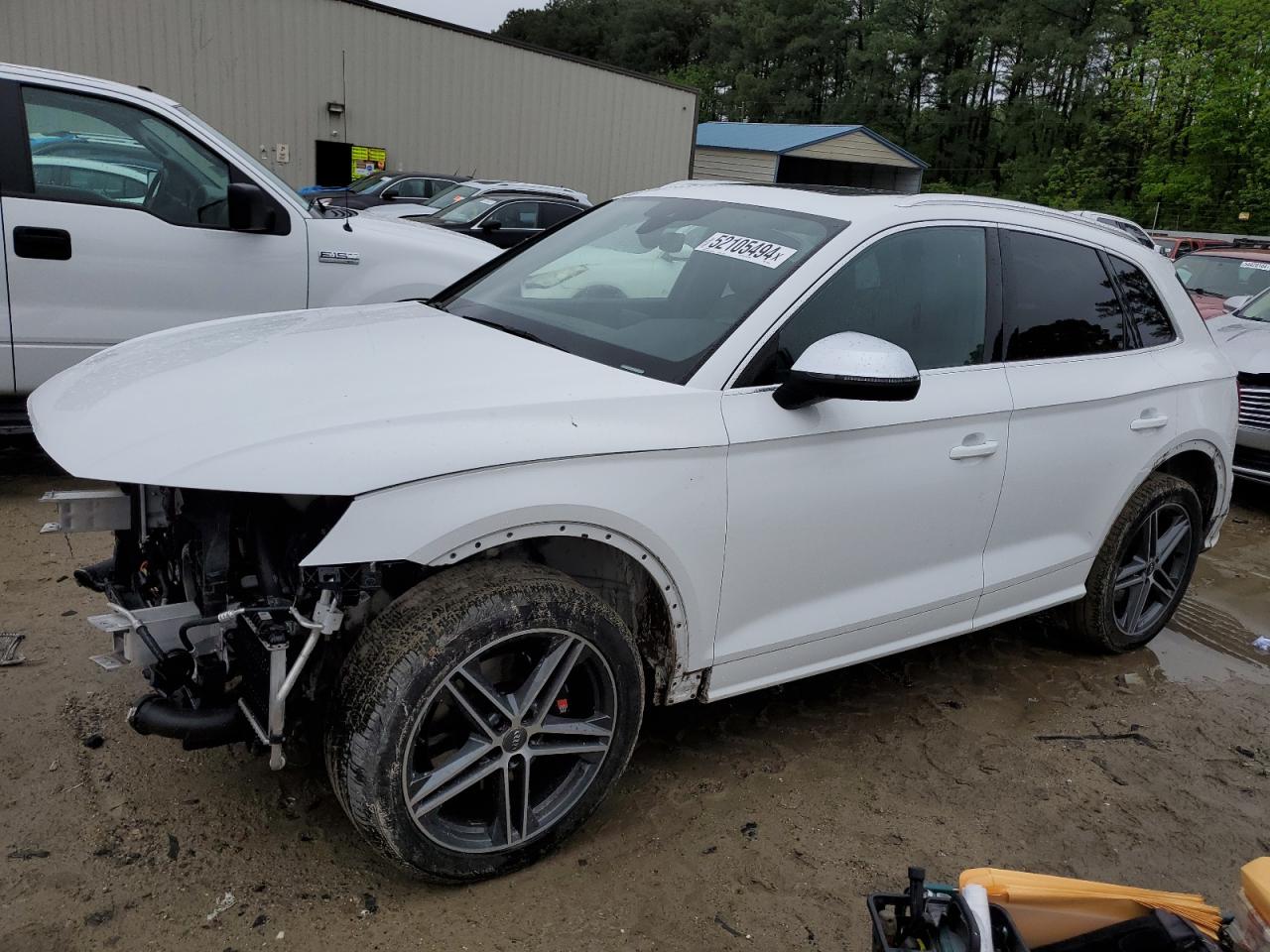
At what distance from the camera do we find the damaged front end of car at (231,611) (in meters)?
2.24

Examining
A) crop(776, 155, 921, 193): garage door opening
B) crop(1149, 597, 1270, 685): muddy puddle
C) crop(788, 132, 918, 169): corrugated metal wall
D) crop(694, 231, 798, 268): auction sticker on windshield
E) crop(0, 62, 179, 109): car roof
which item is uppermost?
crop(788, 132, 918, 169): corrugated metal wall

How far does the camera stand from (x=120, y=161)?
5172mm

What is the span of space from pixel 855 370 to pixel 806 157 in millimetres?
38689

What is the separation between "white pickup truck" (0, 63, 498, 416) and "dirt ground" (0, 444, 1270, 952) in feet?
4.46

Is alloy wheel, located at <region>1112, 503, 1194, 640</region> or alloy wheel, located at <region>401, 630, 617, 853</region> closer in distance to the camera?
alloy wheel, located at <region>401, 630, 617, 853</region>

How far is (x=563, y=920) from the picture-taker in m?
2.48

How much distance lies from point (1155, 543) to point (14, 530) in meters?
5.01

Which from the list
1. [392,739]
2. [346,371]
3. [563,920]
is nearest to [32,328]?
[346,371]

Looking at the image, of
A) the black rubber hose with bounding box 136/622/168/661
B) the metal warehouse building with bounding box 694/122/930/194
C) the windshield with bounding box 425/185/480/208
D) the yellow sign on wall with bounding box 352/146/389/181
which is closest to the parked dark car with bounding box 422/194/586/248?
the windshield with bounding box 425/185/480/208

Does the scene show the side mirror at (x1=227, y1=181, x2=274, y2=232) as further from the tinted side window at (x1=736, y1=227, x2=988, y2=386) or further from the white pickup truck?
the tinted side window at (x1=736, y1=227, x2=988, y2=386)

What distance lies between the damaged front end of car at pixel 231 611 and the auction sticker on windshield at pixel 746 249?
1.41 metres

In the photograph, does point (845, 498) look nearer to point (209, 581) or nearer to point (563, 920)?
point (563, 920)

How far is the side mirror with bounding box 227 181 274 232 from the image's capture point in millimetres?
5215

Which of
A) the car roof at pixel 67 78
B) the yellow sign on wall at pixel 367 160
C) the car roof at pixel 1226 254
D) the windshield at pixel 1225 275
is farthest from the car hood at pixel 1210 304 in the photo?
the yellow sign on wall at pixel 367 160
